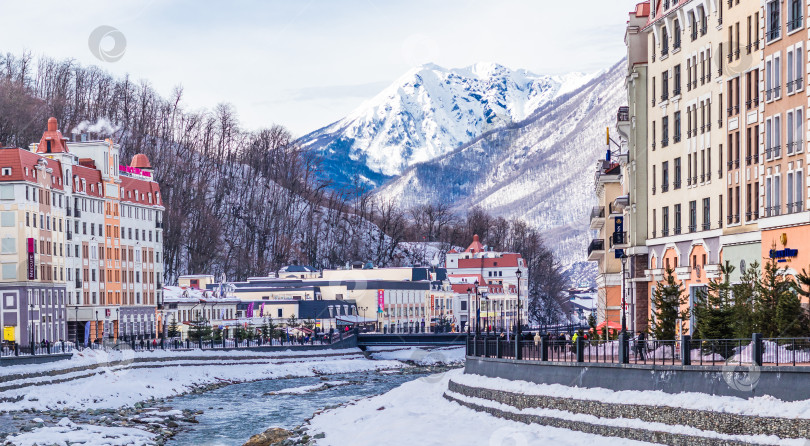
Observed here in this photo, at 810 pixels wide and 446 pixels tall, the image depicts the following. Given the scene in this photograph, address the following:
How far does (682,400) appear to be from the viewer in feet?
132

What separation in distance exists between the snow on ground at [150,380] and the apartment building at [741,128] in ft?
127

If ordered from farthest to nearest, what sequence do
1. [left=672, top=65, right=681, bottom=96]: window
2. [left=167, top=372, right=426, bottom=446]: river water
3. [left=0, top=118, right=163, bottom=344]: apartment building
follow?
[left=0, top=118, right=163, bottom=344]: apartment building, [left=672, top=65, right=681, bottom=96]: window, [left=167, top=372, right=426, bottom=446]: river water

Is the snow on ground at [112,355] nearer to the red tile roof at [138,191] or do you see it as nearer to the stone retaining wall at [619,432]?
the red tile roof at [138,191]

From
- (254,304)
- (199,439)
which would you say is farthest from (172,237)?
(199,439)

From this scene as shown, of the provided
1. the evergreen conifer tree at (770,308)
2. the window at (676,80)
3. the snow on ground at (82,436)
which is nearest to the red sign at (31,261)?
the snow on ground at (82,436)

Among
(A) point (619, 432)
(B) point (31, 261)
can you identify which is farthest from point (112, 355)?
(A) point (619, 432)

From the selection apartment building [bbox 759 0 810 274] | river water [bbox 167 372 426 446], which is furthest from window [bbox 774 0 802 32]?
river water [bbox 167 372 426 446]

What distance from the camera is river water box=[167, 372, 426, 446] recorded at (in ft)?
219

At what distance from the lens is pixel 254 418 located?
7512 centimetres

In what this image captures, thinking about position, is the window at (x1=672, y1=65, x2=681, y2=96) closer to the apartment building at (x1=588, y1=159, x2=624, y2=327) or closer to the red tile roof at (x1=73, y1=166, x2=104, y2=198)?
the apartment building at (x1=588, y1=159, x2=624, y2=327)

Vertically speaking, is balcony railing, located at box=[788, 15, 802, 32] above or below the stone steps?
above

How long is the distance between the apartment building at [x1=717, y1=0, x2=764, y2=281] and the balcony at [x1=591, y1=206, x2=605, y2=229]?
36342 millimetres

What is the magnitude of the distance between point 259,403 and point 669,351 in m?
48.1

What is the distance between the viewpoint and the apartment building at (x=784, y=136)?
55281mm
